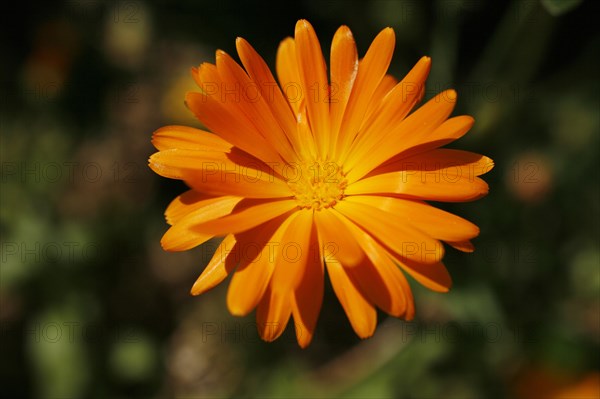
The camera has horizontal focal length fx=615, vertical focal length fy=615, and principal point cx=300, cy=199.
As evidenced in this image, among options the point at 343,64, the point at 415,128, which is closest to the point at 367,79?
the point at 343,64

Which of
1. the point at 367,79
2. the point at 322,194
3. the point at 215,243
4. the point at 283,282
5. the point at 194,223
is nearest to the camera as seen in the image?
the point at 283,282

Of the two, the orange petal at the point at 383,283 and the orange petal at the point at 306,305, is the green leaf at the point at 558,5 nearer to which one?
the orange petal at the point at 383,283

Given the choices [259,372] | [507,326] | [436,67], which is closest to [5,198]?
[259,372]

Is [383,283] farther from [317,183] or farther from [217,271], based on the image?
[317,183]

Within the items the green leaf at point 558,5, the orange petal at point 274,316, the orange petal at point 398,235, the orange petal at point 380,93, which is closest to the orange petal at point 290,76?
the orange petal at point 380,93

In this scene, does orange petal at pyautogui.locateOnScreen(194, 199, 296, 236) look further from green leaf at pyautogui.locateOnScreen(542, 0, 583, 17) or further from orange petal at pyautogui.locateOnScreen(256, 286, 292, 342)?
green leaf at pyautogui.locateOnScreen(542, 0, 583, 17)

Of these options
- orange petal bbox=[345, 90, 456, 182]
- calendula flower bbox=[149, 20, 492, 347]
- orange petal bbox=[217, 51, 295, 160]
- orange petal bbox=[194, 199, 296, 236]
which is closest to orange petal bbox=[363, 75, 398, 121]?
calendula flower bbox=[149, 20, 492, 347]
